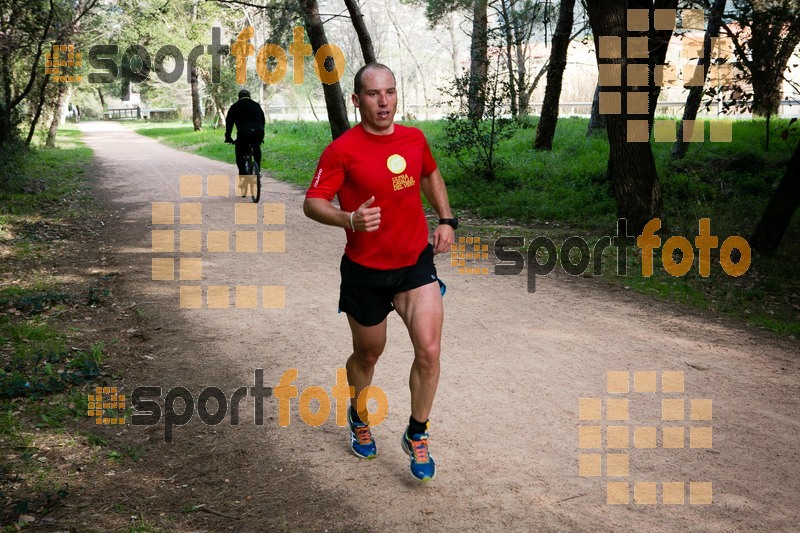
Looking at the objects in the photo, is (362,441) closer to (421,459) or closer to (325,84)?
(421,459)

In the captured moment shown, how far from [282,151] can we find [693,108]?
14372mm

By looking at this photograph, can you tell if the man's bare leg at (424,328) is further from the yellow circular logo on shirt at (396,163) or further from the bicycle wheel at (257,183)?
the bicycle wheel at (257,183)

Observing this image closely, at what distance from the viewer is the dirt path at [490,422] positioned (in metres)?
3.76

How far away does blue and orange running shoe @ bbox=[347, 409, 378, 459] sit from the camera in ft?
14.3

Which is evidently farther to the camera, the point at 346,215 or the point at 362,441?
the point at 362,441

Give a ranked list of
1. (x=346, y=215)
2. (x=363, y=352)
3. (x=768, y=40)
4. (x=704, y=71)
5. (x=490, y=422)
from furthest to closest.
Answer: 1. (x=704, y=71)
2. (x=768, y=40)
3. (x=490, y=422)
4. (x=363, y=352)
5. (x=346, y=215)

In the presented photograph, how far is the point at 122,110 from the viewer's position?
99.6 meters

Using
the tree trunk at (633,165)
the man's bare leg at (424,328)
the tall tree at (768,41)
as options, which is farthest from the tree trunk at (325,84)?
the man's bare leg at (424,328)

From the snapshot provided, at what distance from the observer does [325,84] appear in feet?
56.5

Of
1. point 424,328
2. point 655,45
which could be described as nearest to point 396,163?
point 424,328

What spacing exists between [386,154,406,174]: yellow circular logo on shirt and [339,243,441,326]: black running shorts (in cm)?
53

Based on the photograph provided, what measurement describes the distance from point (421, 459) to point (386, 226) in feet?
4.52

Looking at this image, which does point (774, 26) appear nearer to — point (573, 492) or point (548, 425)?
point (548, 425)

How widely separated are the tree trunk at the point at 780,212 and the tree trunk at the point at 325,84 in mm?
10534
